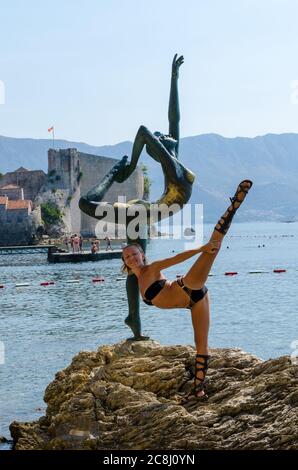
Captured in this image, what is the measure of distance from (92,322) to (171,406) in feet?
63.4

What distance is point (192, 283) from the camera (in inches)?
282

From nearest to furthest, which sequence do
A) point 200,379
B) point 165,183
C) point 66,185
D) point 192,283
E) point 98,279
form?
point 192,283 → point 200,379 → point 165,183 → point 98,279 → point 66,185

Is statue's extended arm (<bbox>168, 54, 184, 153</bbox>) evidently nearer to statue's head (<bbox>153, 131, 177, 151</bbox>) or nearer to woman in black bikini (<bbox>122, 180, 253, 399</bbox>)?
statue's head (<bbox>153, 131, 177, 151</bbox>)

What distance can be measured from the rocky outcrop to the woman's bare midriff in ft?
2.85

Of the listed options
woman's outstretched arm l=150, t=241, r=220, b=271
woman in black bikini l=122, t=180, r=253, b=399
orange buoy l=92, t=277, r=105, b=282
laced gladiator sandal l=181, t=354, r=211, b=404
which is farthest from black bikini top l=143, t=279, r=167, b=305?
orange buoy l=92, t=277, r=105, b=282

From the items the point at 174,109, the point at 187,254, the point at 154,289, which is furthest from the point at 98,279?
the point at 187,254

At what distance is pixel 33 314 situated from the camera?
2933cm

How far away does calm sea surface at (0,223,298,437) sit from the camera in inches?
663

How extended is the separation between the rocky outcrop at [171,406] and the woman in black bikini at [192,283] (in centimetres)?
41

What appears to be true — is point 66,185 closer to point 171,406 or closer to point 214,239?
point 171,406

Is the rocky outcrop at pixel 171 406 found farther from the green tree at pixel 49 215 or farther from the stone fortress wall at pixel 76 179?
the green tree at pixel 49 215

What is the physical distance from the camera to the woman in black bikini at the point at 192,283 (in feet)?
23.0

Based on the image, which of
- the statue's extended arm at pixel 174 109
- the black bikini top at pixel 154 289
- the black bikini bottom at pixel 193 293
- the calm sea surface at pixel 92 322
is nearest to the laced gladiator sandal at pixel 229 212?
the black bikini bottom at pixel 193 293
